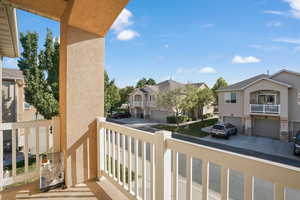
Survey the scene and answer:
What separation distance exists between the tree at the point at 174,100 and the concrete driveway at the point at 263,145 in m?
4.45

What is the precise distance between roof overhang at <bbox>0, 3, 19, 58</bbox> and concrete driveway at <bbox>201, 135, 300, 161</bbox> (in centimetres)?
1064

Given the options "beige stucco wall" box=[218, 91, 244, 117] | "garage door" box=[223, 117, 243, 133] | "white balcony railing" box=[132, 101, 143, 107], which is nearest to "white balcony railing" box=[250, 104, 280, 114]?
"beige stucco wall" box=[218, 91, 244, 117]

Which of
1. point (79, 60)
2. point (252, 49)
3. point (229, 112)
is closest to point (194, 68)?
point (229, 112)

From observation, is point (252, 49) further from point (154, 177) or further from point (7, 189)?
point (7, 189)

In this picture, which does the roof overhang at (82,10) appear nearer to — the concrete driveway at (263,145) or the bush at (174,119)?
the concrete driveway at (263,145)

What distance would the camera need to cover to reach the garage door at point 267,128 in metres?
11.3

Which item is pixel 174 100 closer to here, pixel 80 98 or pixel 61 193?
pixel 80 98

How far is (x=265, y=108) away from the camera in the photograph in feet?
37.8

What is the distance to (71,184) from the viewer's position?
A: 2.19 m

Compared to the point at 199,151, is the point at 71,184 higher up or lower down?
lower down

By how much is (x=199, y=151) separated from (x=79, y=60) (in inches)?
76.9

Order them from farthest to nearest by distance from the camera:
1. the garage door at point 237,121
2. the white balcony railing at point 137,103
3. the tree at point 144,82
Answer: the tree at point 144,82 < the white balcony railing at point 137,103 < the garage door at point 237,121

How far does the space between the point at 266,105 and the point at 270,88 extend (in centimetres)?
120

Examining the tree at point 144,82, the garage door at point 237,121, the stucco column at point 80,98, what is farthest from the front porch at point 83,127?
the tree at point 144,82
